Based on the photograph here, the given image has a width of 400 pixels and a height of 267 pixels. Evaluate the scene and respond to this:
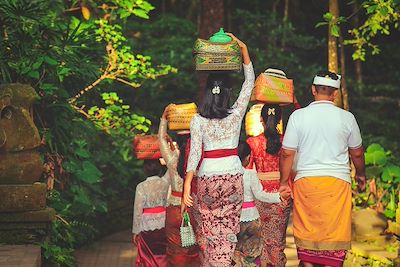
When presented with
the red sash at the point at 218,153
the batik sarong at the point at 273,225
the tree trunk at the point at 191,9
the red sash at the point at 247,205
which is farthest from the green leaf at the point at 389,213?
the tree trunk at the point at 191,9

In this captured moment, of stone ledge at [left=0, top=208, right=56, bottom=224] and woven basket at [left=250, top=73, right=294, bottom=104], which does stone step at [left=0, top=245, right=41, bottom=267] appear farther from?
woven basket at [left=250, top=73, right=294, bottom=104]

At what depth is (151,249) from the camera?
10.9 m

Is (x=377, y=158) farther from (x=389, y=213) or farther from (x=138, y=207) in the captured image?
(x=138, y=207)

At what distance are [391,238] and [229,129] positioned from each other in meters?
5.03

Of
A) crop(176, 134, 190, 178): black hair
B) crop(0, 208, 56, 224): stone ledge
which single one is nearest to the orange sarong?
crop(176, 134, 190, 178): black hair

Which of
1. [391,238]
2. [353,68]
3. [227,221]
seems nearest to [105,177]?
[391,238]

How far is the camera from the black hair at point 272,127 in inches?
404

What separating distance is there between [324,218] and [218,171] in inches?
36.6

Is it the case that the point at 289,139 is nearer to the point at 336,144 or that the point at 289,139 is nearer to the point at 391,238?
the point at 336,144

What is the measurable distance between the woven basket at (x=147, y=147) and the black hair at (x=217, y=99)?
2052 mm

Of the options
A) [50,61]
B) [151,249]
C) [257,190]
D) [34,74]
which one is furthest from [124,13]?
[257,190]

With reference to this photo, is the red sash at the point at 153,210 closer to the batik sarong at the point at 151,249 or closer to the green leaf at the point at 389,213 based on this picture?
the batik sarong at the point at 151,249

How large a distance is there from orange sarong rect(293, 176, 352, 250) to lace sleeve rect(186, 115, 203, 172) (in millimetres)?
847

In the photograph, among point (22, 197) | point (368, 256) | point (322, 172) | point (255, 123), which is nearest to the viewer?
point (322, 172)
